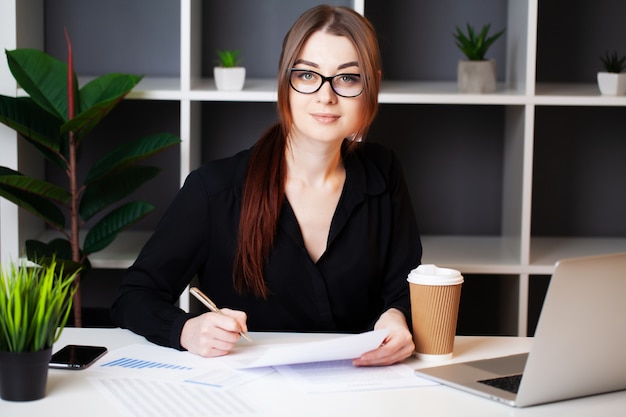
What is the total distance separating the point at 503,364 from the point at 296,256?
2.05 feet

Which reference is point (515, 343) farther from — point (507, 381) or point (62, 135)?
point (62, 135)

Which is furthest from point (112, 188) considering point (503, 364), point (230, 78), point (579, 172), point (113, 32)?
point (579, 172)

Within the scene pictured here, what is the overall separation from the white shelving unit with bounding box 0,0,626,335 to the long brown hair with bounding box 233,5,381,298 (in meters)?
0.65

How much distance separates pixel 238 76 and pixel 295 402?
1.58 m

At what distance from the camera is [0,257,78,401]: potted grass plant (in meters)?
1.30

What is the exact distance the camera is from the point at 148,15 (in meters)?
3.13


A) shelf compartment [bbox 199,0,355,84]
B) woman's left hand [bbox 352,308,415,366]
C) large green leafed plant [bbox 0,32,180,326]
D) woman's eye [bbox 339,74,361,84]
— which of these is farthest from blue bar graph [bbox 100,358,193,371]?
shelf compartment [bbox 199,0,355,84]

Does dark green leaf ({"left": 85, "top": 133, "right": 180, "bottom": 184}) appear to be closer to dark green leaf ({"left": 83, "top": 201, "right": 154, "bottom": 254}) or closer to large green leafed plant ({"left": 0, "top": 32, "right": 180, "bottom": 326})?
large green leafed plant ({"left": 0, "top": 32, "right": 180, "bottom": 326})

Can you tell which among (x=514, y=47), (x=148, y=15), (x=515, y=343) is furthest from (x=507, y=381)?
(x=148, y=15)

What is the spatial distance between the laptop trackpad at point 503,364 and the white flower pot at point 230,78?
1.44 m

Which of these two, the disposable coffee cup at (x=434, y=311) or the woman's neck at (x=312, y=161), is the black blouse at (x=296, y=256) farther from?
the disposable coffee cup at (x=434, y=311)

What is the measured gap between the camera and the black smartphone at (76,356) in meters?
1.48

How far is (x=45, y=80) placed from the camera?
8.48ft

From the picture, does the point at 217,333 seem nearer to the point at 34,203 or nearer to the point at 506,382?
the point at 506,382
